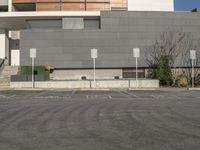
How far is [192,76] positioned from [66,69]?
560 inches

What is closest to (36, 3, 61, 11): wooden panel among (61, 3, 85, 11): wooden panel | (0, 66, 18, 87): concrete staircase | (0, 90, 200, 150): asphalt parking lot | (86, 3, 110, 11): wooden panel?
(61, 3, 85, 11): wooden panel

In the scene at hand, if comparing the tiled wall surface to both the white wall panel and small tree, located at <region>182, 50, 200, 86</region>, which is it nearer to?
the white wall panel

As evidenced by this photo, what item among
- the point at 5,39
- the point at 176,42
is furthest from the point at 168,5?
the point at 5,39

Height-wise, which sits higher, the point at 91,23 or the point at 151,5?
the point at 151,5

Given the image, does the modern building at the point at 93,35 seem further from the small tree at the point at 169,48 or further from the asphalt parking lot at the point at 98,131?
the asphalt parking lot at the point at 98,131

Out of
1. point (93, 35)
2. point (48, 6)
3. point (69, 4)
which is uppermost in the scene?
point (69, 4)

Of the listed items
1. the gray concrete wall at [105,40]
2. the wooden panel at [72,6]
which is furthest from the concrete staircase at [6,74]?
the wooden panel at [72,6]

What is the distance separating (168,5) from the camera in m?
50.2

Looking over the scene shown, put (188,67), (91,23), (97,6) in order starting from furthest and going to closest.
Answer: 1. (97,6)
2. (91,23)
3. (188,67)

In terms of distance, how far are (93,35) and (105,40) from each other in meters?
1.51

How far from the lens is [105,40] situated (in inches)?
1540

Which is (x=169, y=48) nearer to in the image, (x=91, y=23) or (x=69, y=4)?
(x=91, y=23)

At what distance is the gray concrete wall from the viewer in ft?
127

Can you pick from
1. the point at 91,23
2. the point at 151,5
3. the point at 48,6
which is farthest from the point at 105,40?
the point at 151,5
